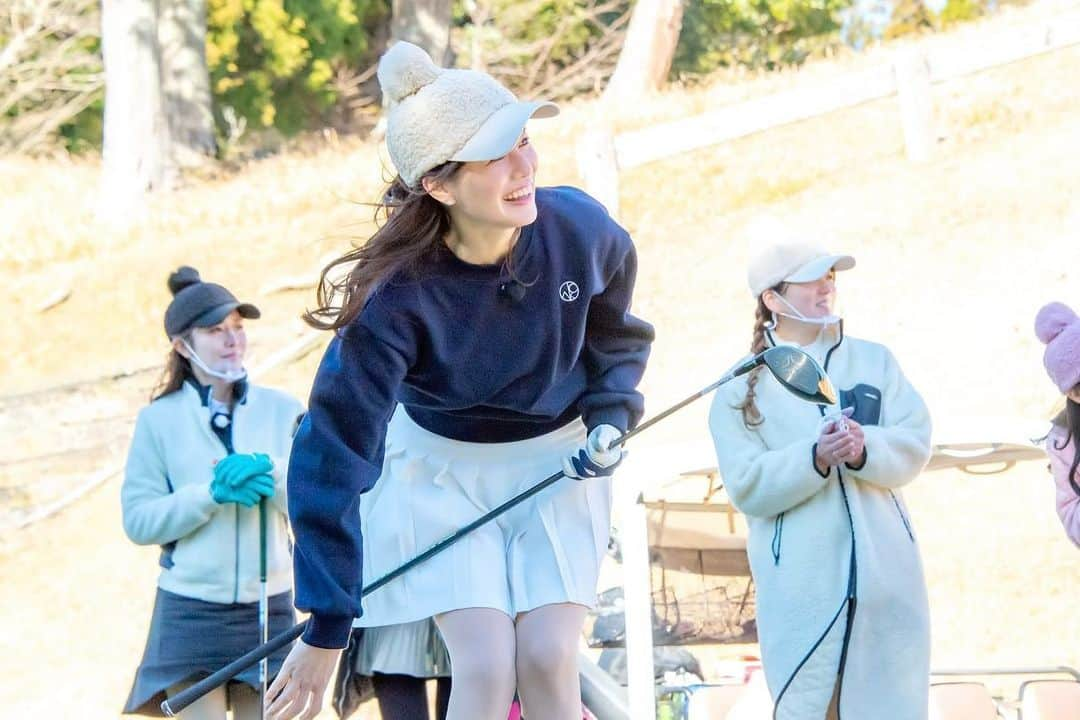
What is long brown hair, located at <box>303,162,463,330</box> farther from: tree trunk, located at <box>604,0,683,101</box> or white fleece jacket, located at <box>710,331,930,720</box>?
tree trunk, located at <box>604,0,683,101</box>

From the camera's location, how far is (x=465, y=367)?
3402 mm

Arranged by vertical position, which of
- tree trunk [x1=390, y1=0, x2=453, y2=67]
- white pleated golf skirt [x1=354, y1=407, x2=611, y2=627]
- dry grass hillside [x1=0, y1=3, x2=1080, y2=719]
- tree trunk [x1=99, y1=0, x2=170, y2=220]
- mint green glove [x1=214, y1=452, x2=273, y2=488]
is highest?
tree trunk [x1=390, y1=0, x2=453, y2=67]

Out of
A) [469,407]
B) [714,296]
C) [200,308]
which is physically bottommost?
[469,407]

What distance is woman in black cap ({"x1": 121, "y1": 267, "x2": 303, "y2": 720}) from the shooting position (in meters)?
5.46

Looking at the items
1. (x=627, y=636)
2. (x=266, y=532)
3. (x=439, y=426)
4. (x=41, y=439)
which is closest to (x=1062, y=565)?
(x=627, y=636)

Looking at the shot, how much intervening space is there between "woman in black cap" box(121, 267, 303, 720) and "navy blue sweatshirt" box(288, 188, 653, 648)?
6.64 feet

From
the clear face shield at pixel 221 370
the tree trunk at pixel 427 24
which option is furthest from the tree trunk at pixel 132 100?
the clear face shield at pixel 221 370

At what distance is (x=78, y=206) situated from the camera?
18.9 metres

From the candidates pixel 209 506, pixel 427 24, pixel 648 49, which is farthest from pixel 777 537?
pixel 427 24

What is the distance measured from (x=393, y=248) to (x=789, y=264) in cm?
185

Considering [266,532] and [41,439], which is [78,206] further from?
[266,532]

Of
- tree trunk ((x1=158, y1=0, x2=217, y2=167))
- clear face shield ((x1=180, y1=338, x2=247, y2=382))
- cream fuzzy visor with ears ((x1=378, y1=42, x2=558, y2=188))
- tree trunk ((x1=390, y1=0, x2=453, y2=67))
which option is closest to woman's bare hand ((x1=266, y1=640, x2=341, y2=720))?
cream fuzzy visor with ears ((x1=378, y1=42, x2=558, y2=188))

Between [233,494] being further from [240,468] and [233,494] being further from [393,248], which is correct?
[393,248]

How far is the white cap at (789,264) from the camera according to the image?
4844mm
